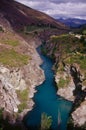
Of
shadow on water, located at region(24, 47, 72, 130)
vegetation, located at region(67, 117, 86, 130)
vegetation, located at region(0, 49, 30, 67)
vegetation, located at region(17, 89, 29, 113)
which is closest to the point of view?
vegetation, located at region(67, 117, 86, 130)

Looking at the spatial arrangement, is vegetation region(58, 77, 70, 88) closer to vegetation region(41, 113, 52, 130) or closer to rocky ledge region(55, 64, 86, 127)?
rocky ledge region(55, 64, 86, 127)

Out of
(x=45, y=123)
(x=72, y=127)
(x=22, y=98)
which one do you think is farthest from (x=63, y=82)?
(x=45, y=123)

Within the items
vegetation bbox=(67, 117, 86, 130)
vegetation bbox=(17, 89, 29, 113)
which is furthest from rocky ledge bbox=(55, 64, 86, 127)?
vegetation bbox=(17, 89, 29, 113)

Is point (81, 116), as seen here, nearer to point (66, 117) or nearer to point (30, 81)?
point (66, 117)

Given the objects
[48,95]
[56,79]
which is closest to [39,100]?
[48,95]

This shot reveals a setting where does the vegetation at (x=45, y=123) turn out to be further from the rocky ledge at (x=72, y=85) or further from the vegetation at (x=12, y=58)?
the vegetation at (x=12, y=58)

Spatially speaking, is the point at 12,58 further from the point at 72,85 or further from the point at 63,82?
the point at 72,85
